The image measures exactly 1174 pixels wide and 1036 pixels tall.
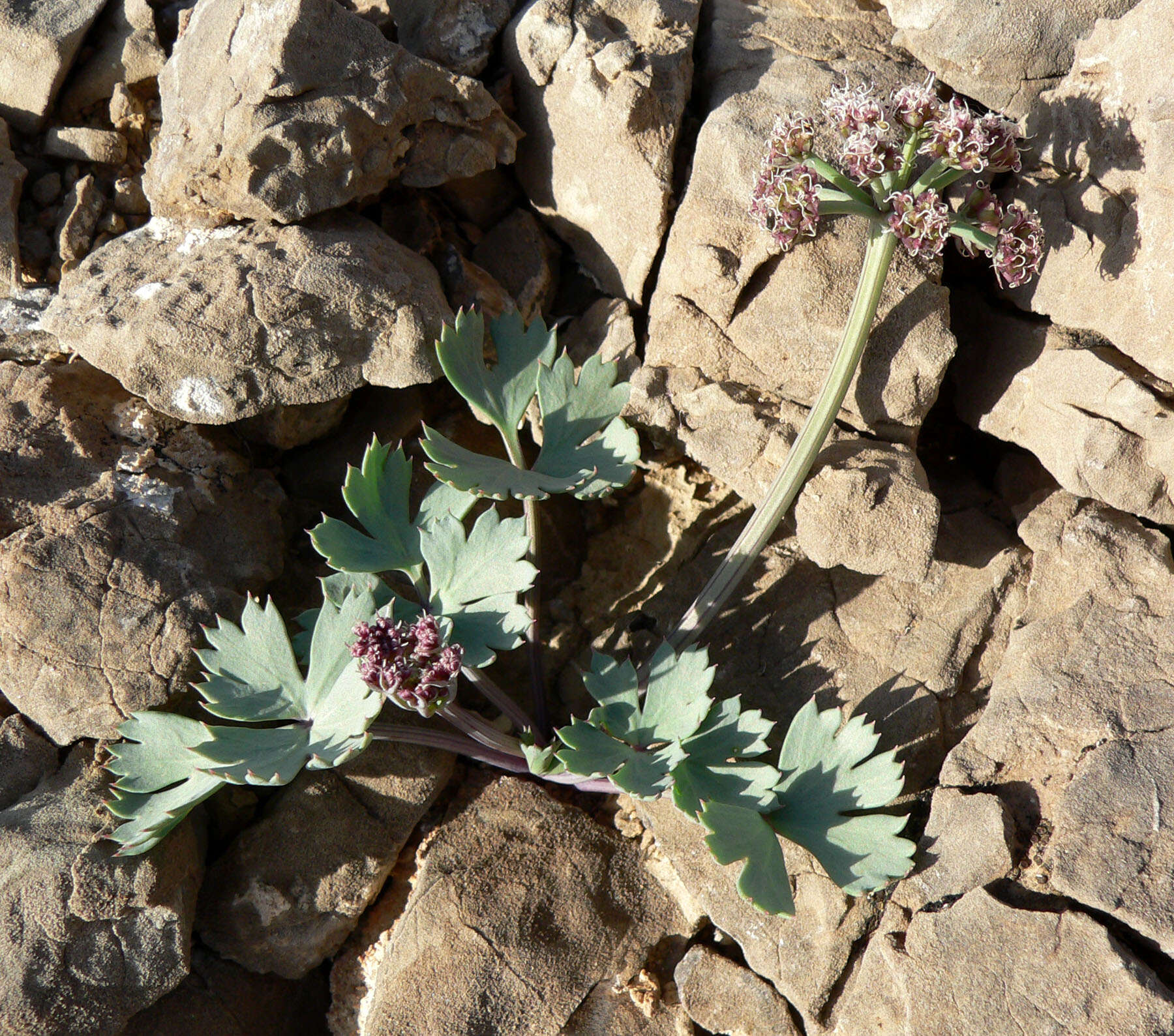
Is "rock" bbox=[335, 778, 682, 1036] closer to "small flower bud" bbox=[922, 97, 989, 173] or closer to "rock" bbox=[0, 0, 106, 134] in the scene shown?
"small flower bud" bbox=[922, 97, 989, 173]

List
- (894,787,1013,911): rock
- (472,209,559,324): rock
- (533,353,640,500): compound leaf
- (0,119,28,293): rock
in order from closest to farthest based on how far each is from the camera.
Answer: (894,787,1013,911): rock, (533,353,640,500): compound leaf, (0,119,28,293): rock, (472,209,559,324): rock

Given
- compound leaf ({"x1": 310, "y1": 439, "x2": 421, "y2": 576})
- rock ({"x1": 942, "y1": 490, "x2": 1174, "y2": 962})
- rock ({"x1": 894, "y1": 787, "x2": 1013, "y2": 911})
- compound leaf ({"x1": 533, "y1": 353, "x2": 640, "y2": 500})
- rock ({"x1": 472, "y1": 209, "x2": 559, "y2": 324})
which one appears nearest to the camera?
rock ({"x1": 942, "y1": 490, "x2": 1174, "y2": 962})

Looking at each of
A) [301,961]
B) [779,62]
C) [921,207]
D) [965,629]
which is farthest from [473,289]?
[301,961]

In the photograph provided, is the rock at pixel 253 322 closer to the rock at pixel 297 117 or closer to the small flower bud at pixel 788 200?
the rock at pixel 297 117

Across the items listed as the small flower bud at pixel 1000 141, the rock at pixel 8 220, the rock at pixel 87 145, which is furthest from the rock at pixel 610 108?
the rock at pixel 8 220

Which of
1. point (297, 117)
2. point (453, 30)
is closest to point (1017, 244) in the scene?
point (453, 30)

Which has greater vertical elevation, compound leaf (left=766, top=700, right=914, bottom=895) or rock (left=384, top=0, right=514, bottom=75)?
rock (left=384, top=0, right=514, bottom=75)

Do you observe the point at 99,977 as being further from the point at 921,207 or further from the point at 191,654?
the point at 921,207

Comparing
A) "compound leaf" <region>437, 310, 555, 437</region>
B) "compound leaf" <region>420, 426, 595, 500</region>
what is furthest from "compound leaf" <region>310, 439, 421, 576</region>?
"compound leaf" <region>437, 310, 555, 437</region>

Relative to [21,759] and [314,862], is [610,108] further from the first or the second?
[21,759]
